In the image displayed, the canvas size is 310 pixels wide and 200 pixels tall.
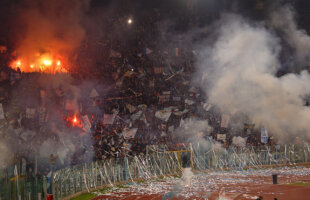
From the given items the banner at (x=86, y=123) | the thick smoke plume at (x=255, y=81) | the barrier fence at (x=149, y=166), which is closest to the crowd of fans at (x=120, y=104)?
the banner at (x=86, y=123)

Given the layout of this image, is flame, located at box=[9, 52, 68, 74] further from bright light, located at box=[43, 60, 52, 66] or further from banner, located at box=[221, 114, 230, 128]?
banner, located at box=[221, 114, 230, 128]

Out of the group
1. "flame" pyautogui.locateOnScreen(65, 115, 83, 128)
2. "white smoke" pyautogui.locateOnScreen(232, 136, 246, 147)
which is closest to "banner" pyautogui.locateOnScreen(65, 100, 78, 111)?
"flame" pyautogui.locateOnScreen(65, 115, 83, 128)

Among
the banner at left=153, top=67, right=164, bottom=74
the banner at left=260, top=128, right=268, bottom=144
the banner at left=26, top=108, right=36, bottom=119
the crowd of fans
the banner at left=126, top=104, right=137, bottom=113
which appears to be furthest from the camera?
the banner at left=153, top=67, right=164, bottom=74

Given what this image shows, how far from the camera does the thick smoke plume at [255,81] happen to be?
14.6m

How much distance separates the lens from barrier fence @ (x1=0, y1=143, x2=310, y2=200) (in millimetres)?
7988

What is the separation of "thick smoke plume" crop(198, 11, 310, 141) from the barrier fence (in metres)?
1.31

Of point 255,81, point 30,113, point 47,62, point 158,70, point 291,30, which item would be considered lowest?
point 30,113

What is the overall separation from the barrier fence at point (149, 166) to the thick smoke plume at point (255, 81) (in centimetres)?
131

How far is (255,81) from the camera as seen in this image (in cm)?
1511

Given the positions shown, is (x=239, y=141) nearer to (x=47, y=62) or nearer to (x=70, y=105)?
(x=70, y=105)

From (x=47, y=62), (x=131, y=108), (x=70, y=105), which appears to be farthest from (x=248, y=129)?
(x=47, y=62)

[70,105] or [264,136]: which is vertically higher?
[70,105]

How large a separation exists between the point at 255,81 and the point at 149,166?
650 cm

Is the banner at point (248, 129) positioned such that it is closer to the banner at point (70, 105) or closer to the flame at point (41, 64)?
the banner at point (70, 105)
